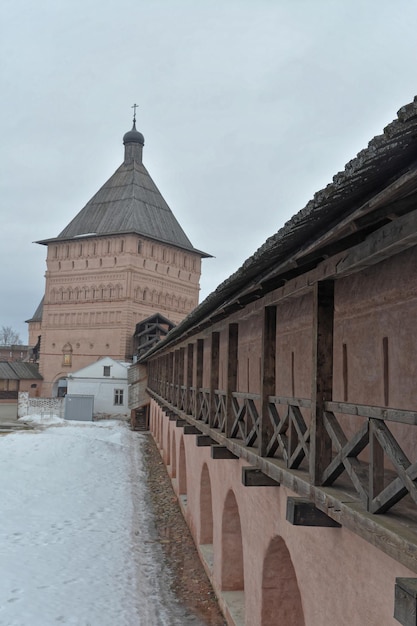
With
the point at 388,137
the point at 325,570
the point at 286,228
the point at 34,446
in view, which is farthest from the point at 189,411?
the point at 34,446

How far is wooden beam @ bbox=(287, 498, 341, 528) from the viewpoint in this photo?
4137 millimetres

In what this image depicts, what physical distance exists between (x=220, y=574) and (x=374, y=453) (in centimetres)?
671

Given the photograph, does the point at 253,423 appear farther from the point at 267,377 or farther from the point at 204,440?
the point at 204,440

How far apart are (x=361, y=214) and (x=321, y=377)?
4.64 feet

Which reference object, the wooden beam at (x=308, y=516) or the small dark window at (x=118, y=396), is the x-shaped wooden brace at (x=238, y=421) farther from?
the small dark window at (x=118, y=396)

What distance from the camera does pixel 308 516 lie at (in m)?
4.18

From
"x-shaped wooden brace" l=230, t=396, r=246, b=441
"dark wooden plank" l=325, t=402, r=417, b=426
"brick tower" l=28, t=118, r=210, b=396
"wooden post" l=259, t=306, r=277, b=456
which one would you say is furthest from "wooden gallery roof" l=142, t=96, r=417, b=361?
"brick tower" l=28, t=118, r=210, b=396

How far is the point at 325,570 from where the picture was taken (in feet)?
14.5

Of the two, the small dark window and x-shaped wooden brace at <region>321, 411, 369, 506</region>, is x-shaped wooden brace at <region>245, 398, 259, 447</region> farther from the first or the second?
the small dark window

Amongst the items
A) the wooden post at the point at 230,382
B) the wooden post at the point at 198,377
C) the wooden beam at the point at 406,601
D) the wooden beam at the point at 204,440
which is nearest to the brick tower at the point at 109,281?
the wooden post at the point at 198,377

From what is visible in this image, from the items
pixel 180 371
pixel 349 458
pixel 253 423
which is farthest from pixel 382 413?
pixel 180 371

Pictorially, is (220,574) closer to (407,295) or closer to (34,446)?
(407,295)

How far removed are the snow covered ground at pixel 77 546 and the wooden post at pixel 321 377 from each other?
19.0 feet

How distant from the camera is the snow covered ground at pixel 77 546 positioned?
30.3 ft
